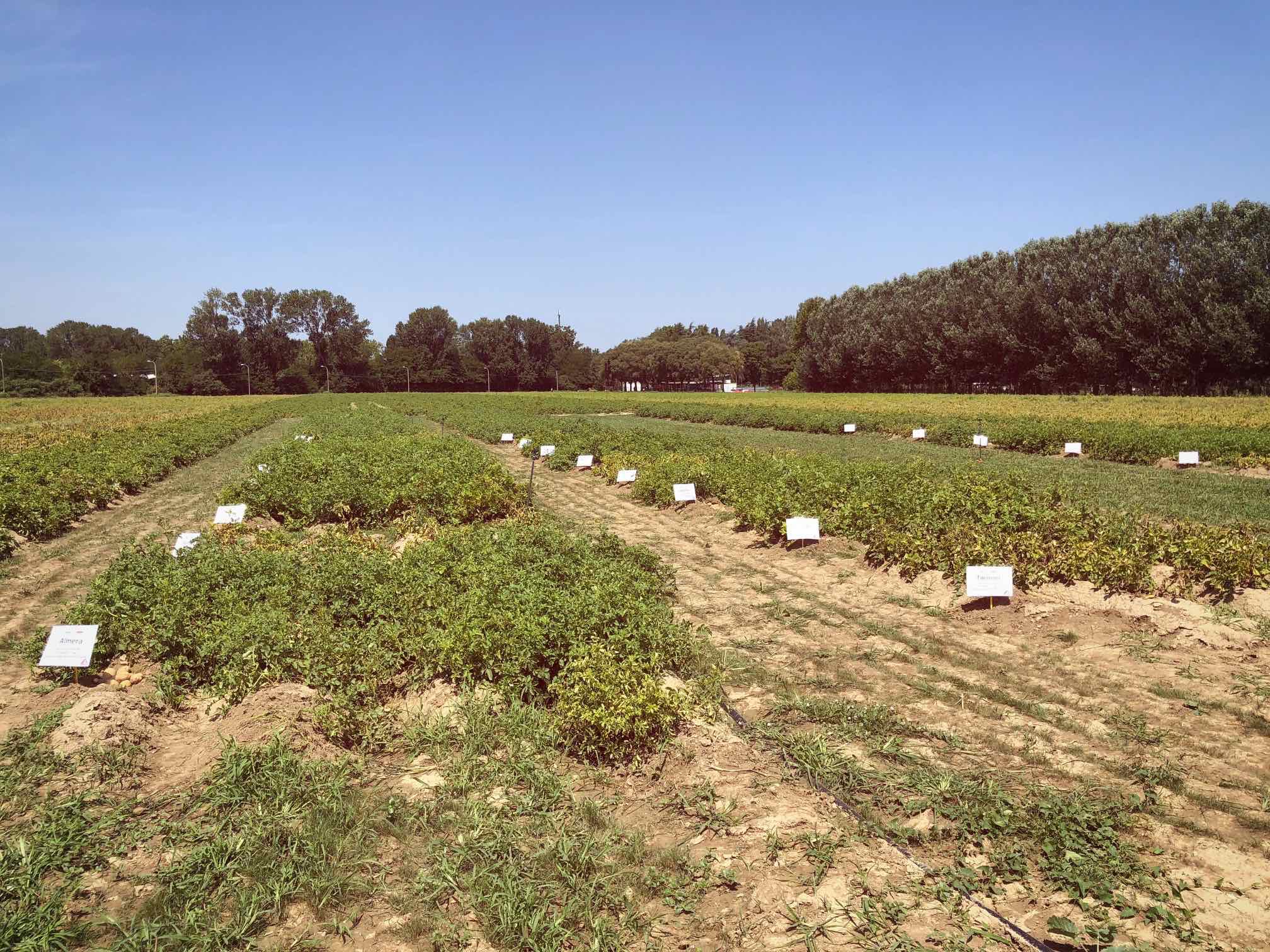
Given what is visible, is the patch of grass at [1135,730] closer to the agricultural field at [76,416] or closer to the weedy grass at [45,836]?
the weedy grass at [45,836]

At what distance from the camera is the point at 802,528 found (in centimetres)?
956

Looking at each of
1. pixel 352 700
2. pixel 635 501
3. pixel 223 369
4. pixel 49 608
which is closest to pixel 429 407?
pixel 635 501

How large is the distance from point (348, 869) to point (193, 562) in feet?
13.7

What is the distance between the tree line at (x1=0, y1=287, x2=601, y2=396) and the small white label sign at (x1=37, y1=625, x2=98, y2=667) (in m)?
98.4

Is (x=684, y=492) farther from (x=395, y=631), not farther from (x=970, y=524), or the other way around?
(x=395, y=631)

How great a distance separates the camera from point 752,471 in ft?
41.9

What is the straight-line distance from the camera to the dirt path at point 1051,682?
12.4 feet

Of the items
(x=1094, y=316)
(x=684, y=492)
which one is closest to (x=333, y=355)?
(x=1094, y=316)

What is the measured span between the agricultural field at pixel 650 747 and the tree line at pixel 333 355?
325 ft

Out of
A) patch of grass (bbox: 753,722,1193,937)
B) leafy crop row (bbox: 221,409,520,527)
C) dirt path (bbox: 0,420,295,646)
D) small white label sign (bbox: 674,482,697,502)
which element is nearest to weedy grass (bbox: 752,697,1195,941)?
patch of grass (bbox: 753,722,1193,937)

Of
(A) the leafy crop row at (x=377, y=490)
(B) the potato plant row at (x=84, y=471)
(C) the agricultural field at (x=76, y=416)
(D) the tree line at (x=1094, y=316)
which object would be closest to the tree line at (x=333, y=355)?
(C) the agricultural field at (x=76, y=416)

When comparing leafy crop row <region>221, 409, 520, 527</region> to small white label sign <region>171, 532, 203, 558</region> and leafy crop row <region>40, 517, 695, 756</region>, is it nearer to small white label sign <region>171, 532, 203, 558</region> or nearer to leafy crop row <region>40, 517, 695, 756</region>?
small white label sign <region>171, 532, 203, 558</region>

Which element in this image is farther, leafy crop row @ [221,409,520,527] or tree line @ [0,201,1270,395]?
tree line @ [0,201,1270,395]

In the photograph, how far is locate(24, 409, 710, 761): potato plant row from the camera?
4.79 m
